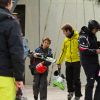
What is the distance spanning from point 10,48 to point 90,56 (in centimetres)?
455

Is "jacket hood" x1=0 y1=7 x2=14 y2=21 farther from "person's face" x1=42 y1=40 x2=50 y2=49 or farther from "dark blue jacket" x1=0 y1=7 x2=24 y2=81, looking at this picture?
"person's face" x1=42 y1=40 x2=50 y2=49

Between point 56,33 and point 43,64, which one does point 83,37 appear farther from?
point 56,33

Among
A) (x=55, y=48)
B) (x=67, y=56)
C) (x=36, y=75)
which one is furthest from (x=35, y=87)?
(x=55, y=48)

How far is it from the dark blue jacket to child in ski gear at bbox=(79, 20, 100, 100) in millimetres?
4381

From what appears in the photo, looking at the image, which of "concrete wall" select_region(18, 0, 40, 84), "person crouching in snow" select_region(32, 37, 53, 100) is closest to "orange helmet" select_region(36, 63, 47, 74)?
"person crouching in snow" select_region(32, 37, 53, 100)

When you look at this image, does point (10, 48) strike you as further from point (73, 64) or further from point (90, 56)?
point (73, 64)

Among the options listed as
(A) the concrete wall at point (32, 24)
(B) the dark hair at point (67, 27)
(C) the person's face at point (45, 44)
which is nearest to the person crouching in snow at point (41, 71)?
(C) the person's face at point (45, 44)

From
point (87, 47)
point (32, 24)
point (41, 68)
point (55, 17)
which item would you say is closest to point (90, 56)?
point (87, 47)

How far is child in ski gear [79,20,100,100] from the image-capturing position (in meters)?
9.65

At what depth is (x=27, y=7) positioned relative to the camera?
1625 cm

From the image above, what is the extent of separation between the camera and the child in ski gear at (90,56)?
380 inches

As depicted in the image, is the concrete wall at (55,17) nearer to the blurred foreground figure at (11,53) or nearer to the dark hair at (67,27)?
the dark hair at (67,27)

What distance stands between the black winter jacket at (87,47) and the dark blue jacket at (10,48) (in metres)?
4.38

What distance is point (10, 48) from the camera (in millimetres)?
5359
